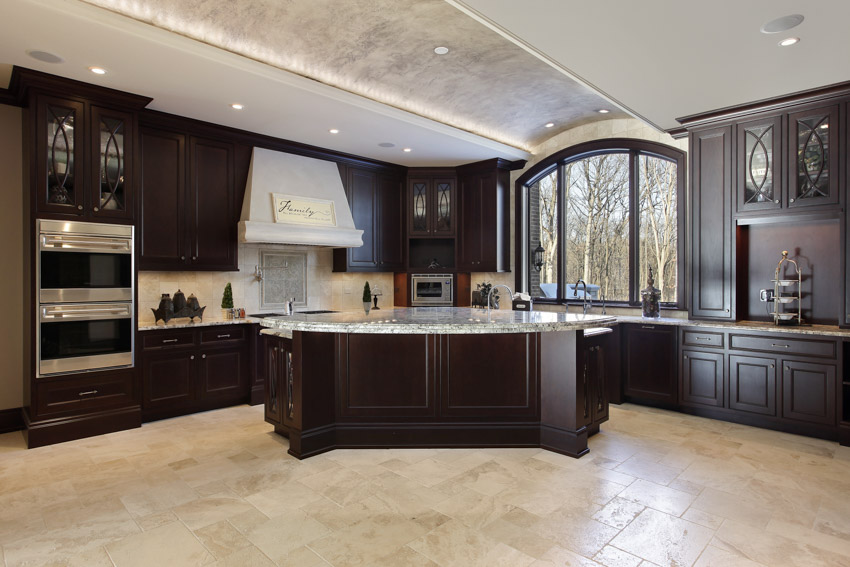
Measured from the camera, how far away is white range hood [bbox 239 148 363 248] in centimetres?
524

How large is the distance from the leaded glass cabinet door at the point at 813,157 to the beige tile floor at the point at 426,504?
83.0 inches

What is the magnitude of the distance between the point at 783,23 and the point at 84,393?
5.82 m

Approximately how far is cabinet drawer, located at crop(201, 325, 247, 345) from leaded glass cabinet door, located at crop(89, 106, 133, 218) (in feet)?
4.37

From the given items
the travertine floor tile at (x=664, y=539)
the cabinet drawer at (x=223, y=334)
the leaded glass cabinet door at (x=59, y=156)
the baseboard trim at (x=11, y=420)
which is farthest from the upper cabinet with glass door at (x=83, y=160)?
the travertine floor tile at (x=664, y=539)

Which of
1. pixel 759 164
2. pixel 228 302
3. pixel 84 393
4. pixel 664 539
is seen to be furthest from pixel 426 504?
pixel 759 164

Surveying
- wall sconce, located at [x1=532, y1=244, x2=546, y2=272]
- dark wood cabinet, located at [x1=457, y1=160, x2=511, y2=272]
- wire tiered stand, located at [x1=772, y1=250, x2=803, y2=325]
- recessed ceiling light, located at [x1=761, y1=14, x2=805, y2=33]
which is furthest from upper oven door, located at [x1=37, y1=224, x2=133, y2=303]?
wire tiered stand, located at [x1=772, y1=250, x2=803, y2=325]

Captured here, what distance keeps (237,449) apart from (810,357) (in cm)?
477

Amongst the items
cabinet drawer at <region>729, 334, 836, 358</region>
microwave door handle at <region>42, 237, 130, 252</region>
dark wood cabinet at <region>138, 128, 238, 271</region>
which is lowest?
cabinet drawer at <region>729, 334, 836, 358</region>

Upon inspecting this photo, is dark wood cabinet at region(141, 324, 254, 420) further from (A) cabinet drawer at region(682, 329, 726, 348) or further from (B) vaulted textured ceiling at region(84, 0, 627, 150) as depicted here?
(A) cabinet drawer at region(682, 329, 726, 348)

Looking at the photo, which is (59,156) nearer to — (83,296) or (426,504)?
(83,296)

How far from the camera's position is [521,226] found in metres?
6.80

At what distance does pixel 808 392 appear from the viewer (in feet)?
13.3

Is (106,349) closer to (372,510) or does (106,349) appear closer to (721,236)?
(372,510)

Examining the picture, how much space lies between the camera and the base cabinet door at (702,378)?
15.0 ft
